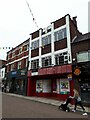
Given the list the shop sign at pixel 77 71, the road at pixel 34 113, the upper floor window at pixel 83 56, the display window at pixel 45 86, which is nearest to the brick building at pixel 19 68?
the display window at pixel 45 86

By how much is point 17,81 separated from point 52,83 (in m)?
9.54

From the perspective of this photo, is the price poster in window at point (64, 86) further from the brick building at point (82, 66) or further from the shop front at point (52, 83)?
the brick building at point (82, 66)

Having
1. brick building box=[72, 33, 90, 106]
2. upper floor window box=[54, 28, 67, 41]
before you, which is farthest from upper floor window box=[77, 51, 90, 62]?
upper floor window box=[54, 28, 67, 41]

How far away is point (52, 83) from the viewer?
76.7 ft

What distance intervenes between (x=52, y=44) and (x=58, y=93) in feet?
20.5

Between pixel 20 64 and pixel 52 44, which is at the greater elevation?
pixel 52 44

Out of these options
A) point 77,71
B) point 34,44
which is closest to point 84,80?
point 77,71

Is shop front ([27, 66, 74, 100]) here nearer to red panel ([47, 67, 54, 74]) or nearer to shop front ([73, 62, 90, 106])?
red panel ([47, 67, 54, 74])

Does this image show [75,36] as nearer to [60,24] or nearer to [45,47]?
[60,24]

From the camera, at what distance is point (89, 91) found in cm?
1661

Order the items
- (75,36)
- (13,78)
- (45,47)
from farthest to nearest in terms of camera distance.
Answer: (13,78) → (45,47) → (75,36)

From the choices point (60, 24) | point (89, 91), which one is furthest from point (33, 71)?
point (89, 91)

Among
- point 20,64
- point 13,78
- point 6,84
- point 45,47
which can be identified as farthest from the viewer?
point 6,84

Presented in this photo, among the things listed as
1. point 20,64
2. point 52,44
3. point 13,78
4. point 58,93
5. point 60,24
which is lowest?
point 58,93
